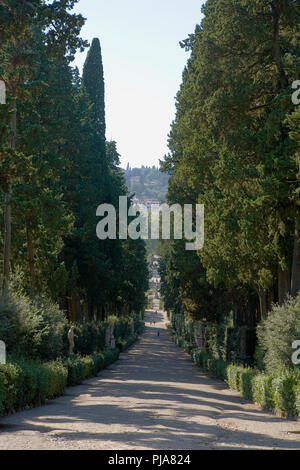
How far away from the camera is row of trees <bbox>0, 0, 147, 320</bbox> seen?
59.0ft

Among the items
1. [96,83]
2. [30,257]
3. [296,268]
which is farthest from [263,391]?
[96,83]

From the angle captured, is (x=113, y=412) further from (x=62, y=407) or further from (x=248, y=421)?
(x=248, y=421)

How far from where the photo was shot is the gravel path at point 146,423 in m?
8.48

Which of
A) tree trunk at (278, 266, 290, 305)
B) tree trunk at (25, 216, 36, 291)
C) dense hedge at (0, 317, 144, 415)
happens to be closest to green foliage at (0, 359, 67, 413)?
dense hedge at (0, 317, 144, 415)

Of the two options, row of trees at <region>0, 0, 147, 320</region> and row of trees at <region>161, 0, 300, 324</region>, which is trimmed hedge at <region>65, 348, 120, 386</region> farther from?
row of trees at <region>161, 0, 300, 324</region>

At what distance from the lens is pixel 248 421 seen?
12.4 metres

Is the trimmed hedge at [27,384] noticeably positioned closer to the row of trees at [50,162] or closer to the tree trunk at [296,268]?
the row of trees at [50,162]

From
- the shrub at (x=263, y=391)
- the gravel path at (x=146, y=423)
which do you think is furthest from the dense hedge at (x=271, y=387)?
the gravel path at (x=146, y=423)

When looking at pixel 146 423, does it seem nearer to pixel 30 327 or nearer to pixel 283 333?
pixel 283 333

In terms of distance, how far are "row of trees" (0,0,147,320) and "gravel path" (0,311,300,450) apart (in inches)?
243

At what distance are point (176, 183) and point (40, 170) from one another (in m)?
11.9

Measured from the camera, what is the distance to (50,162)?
87.9 feet

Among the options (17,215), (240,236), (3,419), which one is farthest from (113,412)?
(17,215)
